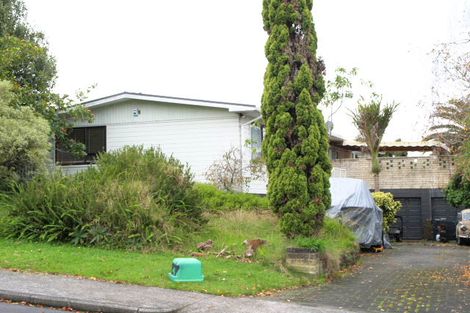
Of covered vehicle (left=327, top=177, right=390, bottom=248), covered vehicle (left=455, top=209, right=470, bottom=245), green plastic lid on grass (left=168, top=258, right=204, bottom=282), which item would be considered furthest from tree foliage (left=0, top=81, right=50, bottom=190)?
covered vehicle (left=455, top=209, right=470, bottom=245)

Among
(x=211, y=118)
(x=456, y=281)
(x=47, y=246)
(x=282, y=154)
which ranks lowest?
(x=456, y=281)

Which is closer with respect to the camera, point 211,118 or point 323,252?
point 323,252

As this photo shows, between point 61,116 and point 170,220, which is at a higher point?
point 61,116

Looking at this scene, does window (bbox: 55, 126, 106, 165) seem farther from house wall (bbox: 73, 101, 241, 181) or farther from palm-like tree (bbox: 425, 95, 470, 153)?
palm-like tree (bbox: 425, 95, 470, 153)

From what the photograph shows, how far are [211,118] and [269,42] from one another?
871cm

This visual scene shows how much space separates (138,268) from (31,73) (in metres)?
16.3

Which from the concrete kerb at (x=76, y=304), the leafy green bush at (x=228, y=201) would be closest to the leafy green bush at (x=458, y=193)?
the leafy green bush at (x=228, y=201)

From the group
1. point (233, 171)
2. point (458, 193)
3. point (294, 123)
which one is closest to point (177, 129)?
point (233, 171)

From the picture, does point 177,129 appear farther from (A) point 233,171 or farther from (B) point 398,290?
(B) point 398,290

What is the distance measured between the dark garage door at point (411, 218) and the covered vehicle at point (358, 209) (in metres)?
9.67

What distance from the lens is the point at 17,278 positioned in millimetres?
10281

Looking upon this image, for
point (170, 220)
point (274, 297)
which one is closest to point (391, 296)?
point (274, 297)

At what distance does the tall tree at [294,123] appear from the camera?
13.5 metres

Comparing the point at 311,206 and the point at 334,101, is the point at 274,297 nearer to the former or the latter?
the point at 311,206
